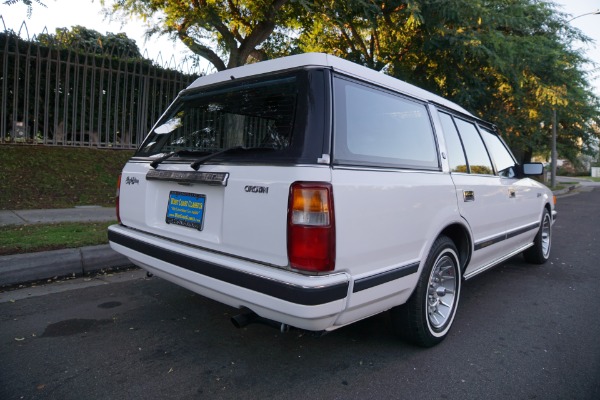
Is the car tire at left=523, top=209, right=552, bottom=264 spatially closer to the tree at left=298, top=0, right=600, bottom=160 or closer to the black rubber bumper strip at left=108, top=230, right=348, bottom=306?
the black rubber bumper strip at left=108, top=230, right=348, bottom=306

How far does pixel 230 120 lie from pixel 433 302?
194cm

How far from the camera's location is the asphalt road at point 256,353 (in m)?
2.30

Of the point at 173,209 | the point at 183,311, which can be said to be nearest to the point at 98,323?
the point at 183,311

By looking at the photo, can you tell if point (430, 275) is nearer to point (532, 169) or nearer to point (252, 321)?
point (252, 321)

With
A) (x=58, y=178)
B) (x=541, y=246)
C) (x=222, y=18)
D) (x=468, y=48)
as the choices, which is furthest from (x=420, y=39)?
(x=58, y=178)

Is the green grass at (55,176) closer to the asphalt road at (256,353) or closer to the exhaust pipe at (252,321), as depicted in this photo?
the asphalt road at (256,353)

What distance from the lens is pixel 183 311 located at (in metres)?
3.35

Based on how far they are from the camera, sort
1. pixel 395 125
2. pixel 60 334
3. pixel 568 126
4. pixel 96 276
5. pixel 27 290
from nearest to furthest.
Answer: pixel 395 125 → pixel 60 334 → pixel 27 290 → pixel 96 276 → pixel 568 126

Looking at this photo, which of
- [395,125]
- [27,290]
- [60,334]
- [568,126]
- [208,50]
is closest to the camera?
[395,125]

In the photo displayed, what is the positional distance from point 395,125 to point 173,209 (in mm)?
1550

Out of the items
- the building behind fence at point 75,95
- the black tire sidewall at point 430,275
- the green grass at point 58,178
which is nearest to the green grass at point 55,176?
the green grass at point 58,178

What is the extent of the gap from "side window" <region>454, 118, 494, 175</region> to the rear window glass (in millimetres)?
1788

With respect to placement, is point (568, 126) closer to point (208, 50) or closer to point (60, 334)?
point (208, 50)

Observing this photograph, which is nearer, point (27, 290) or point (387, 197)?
point (387, 197)
